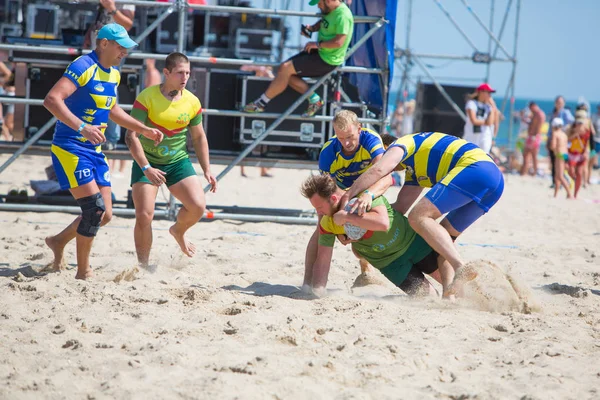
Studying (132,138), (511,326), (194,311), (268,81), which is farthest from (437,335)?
(268,81)

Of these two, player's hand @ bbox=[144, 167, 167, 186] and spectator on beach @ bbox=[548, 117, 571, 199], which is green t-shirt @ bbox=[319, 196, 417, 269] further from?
spectator on beach @ bbox=[548, 117, 571, 199]

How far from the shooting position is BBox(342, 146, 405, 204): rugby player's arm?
438 centimetres

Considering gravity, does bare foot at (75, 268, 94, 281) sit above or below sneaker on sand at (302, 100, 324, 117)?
below

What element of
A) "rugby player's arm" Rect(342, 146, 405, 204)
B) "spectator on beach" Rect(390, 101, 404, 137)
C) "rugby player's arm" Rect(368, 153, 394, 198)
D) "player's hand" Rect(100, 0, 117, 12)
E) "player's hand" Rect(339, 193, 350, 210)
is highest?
"player's hand" Rect(100, 0, 117, 12)

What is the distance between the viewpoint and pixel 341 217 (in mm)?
4367

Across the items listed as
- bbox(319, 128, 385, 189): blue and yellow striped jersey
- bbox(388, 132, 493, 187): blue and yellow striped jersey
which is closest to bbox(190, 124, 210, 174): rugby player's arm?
bbox(319, 128, 385, 189): blue and yellow striped jersey

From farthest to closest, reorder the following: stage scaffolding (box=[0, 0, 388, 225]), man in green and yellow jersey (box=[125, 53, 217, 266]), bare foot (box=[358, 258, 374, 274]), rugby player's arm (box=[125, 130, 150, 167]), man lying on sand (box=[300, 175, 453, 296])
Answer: stage scaffolding (box=[0, 0, 388, 225]) → bare foot (box=[358, 258, 374, 274]) → man in green and yellow jersey (box=[125, 53, 217, 266]) → rugby player's arm (box=[125, 130, 150, 167]) → man lying on sand (box=[300, 175, 453, 296])

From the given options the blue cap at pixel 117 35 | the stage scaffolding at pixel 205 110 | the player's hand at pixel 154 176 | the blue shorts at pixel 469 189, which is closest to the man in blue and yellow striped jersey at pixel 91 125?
the blue cap at pixel 117 35

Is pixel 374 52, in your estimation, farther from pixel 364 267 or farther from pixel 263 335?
pixel 263 335

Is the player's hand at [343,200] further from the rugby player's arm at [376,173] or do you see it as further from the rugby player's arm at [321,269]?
the rugby player's arm at [321,269]

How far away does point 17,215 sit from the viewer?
7.74m

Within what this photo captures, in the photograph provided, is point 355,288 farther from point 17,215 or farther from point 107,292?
point 17,215

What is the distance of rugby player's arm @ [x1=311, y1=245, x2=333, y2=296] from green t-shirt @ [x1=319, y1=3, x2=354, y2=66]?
3.14m

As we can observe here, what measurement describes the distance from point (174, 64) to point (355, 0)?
427 cm
